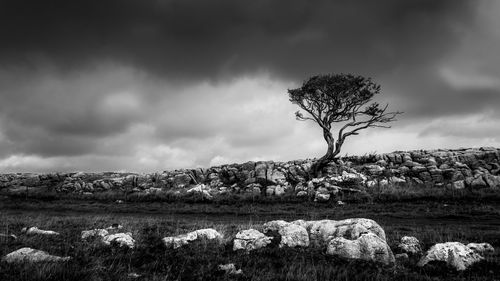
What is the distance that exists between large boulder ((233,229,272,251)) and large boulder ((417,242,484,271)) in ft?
13.6

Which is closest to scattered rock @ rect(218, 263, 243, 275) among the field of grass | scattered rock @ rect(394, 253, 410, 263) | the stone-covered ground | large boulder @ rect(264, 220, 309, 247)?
the field of grass

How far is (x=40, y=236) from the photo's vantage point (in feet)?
35.2

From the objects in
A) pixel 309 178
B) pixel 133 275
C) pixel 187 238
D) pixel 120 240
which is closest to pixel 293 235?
pixel 187 238

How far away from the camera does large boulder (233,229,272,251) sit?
9.51m

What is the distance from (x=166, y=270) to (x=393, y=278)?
5.02 meters

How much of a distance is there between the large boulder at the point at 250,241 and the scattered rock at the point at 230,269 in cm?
181

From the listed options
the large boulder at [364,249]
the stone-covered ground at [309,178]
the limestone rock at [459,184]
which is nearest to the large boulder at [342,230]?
the large boulder at [364,249]

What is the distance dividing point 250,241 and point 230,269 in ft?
7.88

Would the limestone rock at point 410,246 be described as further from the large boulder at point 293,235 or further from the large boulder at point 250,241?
the large boulder at point 250,241

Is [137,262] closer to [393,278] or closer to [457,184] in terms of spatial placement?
[393,278]

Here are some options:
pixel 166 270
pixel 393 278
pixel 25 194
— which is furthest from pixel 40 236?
pixel 25 194

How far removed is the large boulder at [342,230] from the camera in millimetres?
9453

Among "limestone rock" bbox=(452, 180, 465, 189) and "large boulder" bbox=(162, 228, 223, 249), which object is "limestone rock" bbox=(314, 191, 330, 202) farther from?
"large boulder" bbox=(162, 228, 223, 249)

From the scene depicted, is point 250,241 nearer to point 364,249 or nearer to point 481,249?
point 364,249
